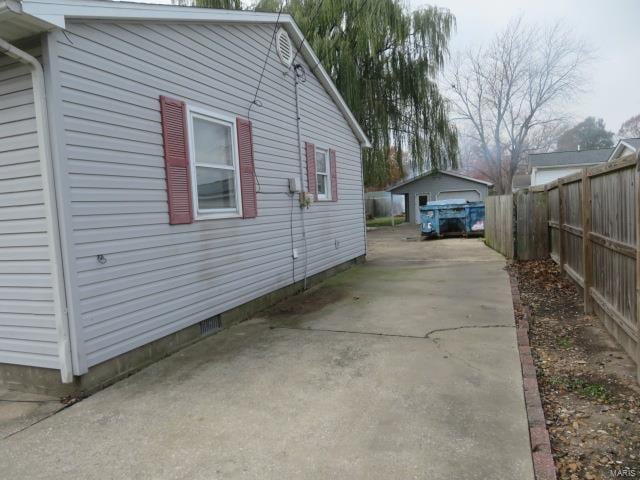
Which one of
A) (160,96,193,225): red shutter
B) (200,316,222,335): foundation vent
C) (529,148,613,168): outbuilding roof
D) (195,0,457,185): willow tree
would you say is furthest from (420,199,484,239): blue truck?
(160,96,193,225): red shutter

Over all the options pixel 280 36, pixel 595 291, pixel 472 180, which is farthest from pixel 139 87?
pixel 472 180

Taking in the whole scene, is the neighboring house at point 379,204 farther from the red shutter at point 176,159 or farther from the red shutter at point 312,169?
the red shutter at point 176,159

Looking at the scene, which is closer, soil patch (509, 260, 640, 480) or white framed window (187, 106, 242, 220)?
soil patch (509, 260, 640, 480)

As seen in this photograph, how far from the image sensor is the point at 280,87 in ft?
22.8

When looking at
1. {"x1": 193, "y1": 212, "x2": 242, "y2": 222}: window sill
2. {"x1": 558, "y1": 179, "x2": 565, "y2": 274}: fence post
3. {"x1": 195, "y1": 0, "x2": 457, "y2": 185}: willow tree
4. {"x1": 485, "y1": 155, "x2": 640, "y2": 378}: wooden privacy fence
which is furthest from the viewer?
{"x1": 195, "y1": 0, "x2": 457, "y2": 185}: willow tree

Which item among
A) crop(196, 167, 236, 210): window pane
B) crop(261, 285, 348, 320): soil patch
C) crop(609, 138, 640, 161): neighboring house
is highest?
crop(609, 138, 640, 161): neighboring house

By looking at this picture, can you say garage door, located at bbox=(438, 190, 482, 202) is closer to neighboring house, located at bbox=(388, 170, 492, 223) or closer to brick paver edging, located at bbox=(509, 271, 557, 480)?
neighboring house, located at bbox=(388, 170, 492, 223)

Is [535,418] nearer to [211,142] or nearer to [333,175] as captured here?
[211,142]

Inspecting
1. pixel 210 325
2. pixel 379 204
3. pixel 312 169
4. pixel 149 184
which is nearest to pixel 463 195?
pixel 379 204

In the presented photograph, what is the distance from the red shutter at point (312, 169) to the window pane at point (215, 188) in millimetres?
2476

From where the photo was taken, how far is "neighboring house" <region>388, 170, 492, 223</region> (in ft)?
87.8

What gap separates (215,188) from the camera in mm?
5203

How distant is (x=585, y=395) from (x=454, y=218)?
566 inches

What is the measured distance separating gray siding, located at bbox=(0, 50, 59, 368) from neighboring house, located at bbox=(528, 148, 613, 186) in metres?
28.5
